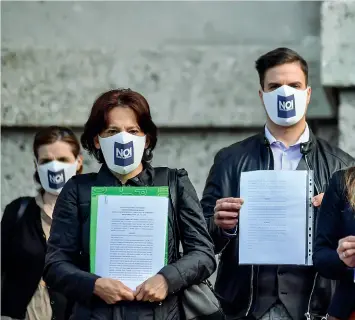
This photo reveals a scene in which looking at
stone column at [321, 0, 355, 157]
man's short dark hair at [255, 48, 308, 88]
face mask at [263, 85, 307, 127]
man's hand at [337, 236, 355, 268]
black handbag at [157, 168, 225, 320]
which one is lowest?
black handbag at [157, 168, 225, 320]

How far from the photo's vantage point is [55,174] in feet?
22.2

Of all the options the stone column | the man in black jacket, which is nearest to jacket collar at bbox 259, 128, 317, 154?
the man in black jacket

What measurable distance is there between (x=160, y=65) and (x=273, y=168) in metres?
2.44

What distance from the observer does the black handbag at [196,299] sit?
201 inches

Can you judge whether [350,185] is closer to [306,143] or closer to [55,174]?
[306,143]

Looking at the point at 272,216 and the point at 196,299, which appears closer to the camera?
the point at 196,299

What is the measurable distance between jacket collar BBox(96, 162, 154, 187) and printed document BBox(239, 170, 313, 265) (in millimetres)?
728

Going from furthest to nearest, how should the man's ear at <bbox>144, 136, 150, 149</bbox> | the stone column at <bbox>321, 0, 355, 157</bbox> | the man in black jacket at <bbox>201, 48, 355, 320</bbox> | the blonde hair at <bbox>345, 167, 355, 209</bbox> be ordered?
1. the stone column at <bbox>321, 0, 355, 157</bbox>
2. the man in black jacket at <bbox>201, 48, 355, 320</bbox>
3. the man's ear at <bbox>144, 136, 150, 149</bbox>
4. the blonde hair at <bbox>345, 167, 355, 209</bbox>

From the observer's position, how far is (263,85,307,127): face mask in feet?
19.6

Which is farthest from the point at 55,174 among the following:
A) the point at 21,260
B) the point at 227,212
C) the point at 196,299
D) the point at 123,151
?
the point at 196,299

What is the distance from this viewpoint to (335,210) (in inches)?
201

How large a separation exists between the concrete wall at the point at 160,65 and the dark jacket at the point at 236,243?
2.12 m

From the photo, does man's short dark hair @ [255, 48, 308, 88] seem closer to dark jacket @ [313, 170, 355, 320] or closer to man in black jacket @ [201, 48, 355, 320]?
man in black jacket @ [201, 48, 355, 320]

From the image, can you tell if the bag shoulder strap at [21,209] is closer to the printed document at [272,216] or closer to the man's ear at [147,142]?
the printed document at [272,216]
